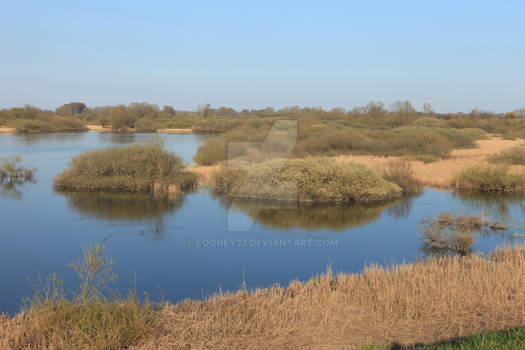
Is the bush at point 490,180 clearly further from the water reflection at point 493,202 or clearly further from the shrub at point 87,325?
the shrub at point 87,325

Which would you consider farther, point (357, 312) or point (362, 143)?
point (362, 143)

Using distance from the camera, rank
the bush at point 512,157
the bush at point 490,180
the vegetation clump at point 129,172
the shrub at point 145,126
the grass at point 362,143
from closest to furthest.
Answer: the bush at point 490,180 → the vegetation clump at point 129,172 → the bush at point 512,157 → the grass at point 362,143 → the shrub at point 145,126

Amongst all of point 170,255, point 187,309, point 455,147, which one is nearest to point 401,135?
point 455,147

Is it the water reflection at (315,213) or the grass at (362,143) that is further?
the grass at (362,143)

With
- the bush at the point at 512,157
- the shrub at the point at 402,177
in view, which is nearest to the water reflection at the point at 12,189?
the shrub at the point at 402,177

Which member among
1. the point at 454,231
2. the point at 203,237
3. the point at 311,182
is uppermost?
the point at 311,182

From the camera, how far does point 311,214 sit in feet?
45.3

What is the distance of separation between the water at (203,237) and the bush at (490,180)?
1490 mm

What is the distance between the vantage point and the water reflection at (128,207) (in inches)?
506

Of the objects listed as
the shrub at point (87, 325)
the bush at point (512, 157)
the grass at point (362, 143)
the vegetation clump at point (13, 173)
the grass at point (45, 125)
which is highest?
the grass at point (45, 125)

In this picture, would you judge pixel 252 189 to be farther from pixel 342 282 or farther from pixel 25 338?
pixel 25 338

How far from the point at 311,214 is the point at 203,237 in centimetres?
386

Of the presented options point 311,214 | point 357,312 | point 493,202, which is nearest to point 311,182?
point 311,214

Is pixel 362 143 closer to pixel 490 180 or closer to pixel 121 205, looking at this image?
pixel 490 180
